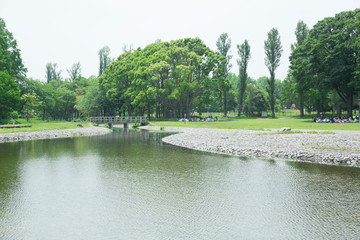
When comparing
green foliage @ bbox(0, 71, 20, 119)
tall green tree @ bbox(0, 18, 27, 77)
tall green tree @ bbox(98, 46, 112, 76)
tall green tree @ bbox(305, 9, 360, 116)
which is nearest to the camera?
tall green tree @ bbox(305, 9, 360, 116)

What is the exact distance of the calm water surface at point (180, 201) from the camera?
604cm

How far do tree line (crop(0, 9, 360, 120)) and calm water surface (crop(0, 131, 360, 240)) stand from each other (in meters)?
32.8

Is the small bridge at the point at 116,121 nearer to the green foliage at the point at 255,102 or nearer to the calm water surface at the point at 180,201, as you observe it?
the green foliage at the point at 255,102

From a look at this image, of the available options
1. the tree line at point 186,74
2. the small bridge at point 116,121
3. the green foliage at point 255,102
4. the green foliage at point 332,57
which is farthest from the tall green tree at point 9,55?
the green foliage at point 255,102

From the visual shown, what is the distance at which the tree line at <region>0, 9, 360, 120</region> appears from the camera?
42000mm

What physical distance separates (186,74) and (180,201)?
150 ft

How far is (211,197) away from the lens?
8.48m

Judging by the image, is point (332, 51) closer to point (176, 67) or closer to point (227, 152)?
point (176, 67)

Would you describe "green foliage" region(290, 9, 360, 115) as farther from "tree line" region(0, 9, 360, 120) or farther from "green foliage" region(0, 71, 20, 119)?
"green foliage" region(0, 71, 20, 119)

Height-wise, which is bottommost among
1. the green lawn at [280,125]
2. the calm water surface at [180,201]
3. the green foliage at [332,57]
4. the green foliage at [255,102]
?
the calm water surface at [180,201]

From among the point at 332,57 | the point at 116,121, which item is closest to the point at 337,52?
the point at 332,57

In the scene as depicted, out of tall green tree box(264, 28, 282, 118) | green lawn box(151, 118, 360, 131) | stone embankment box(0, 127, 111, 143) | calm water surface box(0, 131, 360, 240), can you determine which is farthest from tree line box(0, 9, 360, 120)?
calm water surface box(0, 131, 360, 240)

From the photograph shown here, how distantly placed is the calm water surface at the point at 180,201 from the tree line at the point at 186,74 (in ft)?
107

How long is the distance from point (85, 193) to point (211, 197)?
4000 millimetres
